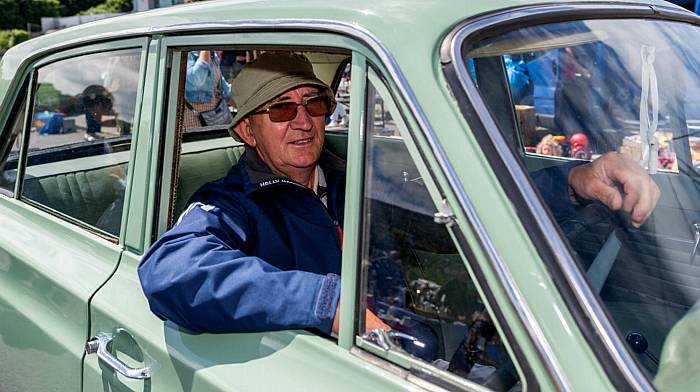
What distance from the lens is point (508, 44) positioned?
1.31 metres

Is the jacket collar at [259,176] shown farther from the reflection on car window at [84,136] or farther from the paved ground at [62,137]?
the paved ground at [62,137]

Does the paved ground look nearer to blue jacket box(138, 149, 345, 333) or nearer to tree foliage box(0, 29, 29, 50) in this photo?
blue jacket box(138, 149, 345, 333)

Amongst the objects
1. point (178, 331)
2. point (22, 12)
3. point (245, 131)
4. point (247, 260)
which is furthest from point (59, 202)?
point (22, 12)

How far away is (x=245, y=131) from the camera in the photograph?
2.15 meters

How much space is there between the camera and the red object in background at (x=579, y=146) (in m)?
1.57

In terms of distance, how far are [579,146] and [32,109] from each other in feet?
5.79

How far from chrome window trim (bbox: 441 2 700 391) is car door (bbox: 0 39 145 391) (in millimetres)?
955

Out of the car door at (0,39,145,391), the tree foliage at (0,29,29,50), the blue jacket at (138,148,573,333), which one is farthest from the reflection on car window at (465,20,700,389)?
the tree foliage at (0,29,29,50)

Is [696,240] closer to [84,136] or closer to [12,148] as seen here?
[84,136]

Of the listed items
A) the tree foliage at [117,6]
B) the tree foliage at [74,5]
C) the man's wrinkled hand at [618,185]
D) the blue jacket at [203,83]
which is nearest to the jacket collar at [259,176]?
the man's wrinkled hand at [618,185]

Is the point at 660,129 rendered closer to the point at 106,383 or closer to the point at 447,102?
the point at 447,102

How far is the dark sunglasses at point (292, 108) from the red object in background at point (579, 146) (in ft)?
2.61

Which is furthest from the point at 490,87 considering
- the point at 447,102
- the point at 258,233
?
the point at 258,233

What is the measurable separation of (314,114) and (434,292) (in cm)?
100
